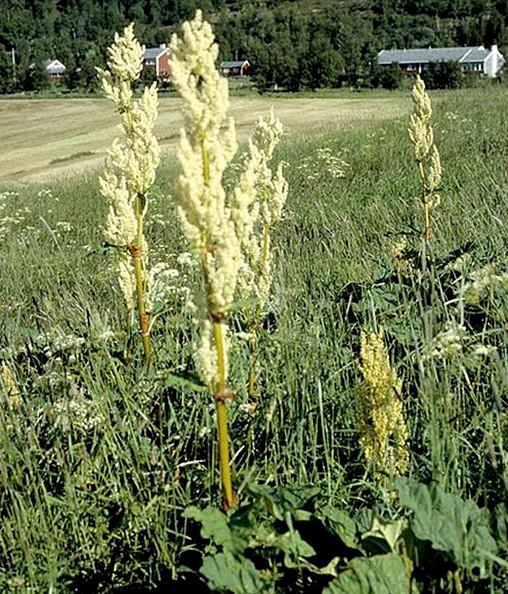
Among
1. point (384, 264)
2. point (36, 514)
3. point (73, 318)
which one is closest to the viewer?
point (36, 514)

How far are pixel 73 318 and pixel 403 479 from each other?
254 cm

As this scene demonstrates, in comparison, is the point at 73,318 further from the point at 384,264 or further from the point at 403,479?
the point at 403,479

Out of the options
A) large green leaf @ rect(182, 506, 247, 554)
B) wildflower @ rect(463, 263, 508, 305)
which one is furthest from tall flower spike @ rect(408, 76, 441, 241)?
large green leaf @ rect(182, 506, 247, 554)

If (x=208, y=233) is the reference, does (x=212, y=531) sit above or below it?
below

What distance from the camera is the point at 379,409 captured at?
237cm

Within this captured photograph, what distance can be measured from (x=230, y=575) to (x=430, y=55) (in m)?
126

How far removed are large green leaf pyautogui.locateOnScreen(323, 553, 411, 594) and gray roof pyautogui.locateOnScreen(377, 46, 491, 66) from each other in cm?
11917

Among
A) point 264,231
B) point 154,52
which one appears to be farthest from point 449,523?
point 154,52

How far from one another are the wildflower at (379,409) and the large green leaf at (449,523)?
13.1 inches

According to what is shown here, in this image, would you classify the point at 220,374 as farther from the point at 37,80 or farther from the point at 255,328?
the point at 37,80

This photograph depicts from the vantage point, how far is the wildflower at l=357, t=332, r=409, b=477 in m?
2.36

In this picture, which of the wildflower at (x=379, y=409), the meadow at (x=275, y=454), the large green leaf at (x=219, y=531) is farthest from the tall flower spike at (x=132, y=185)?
the large green leaf at (x=219, y=531)

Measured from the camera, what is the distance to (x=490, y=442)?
6.25ft

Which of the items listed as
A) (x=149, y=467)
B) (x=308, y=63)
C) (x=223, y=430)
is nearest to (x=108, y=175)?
(x=149, y=467)
